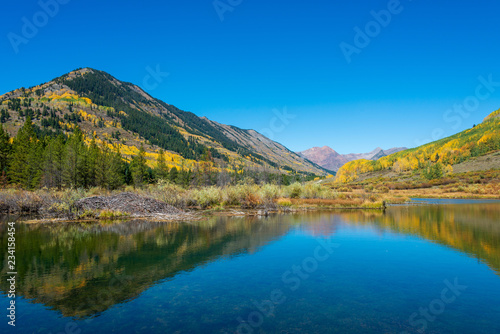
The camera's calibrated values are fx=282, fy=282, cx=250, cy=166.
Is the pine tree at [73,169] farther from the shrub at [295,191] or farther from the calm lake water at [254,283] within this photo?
the shrub at [295,191]

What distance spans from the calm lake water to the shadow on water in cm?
10

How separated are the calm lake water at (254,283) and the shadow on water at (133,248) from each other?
0.32 ft

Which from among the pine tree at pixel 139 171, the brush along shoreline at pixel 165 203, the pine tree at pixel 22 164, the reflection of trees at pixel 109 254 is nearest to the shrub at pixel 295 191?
the brush along shoreline at pixel 165 203

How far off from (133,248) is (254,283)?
10.4m

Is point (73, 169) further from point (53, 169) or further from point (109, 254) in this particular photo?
point (109, 254)

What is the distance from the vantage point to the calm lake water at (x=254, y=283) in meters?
9.78

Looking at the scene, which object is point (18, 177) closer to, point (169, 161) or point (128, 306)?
point (128, 306)

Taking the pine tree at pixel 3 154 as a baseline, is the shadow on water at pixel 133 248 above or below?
below

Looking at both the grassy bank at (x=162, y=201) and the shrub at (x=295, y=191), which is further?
the shrub at (x=295, y=191)

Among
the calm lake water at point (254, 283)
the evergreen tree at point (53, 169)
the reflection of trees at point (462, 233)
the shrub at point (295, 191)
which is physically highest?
the evergreen tree at point (53, 169)

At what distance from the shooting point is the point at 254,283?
1366 centimetres

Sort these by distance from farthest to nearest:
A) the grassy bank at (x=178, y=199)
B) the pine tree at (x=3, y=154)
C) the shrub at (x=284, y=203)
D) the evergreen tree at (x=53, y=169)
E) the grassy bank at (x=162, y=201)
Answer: the pine tree at (x=3, y=154), the evergreen tree at (x=53, y=169), the shrub at (x=284, y=203), the grassy bank at (x=162, y=201), the grassy bank at (x=178, y=199)

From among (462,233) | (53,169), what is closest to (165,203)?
(53,169)

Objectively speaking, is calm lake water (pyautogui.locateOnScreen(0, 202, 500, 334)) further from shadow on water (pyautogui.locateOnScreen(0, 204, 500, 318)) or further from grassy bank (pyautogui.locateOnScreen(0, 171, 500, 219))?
grassy bank (pyautogui.locateOnScreen(0, 171, 500, 219))
